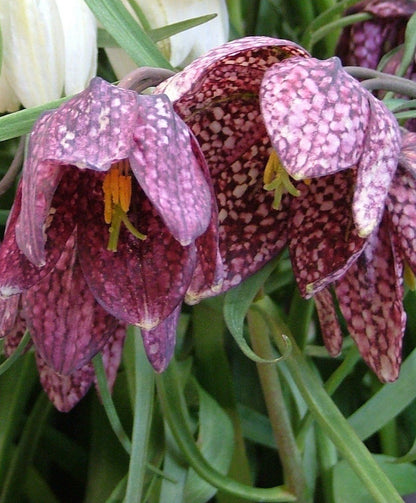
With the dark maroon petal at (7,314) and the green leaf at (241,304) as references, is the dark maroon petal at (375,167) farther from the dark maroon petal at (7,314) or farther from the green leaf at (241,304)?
the dark maroon petal at (7,314)

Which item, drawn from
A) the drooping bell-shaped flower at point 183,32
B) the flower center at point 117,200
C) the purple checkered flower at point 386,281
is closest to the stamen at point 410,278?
the purple checkered flower at point 386,281

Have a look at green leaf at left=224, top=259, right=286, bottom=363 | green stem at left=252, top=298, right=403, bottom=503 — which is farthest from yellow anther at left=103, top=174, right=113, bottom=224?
green stem at left=252, top=298, right=403, bottom=503

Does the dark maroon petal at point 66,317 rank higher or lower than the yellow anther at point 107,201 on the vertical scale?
lower

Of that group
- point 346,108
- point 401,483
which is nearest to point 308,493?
point 401,483

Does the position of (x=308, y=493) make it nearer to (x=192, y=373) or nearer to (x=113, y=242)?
(x=192, y=373)

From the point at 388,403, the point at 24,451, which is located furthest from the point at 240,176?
the point at 24,451

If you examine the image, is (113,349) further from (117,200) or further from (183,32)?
(183,32)
